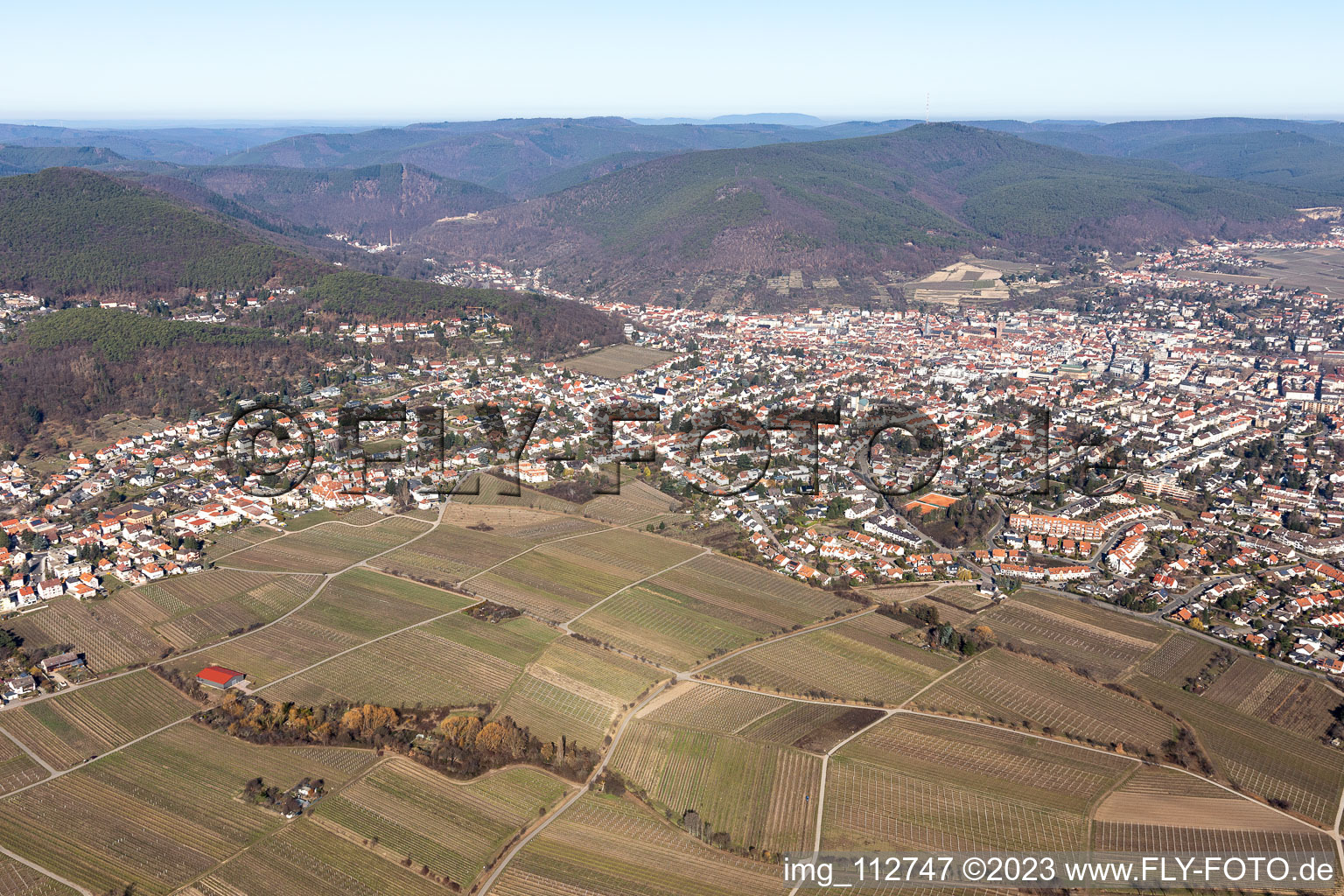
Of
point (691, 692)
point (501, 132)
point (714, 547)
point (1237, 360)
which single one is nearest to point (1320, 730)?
point (691, 692)

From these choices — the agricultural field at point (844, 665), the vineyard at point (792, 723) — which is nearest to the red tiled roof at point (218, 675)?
the agricultural field at point (844, 665)

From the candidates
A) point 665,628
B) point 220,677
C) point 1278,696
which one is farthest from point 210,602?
point 1278,696

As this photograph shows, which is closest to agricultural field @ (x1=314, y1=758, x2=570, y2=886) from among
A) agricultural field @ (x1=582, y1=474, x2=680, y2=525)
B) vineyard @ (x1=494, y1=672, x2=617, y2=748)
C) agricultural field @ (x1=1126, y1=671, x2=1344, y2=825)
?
vineyard @ (x1=494, y1=672, x2=617, y2=748)

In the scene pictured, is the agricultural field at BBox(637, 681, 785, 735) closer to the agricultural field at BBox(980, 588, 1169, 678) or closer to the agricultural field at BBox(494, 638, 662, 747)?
the agricultural field at BBox(494, 638, 662, 747)

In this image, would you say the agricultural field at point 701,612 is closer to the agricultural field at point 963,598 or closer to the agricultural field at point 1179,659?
the agricultural field at point 963,598

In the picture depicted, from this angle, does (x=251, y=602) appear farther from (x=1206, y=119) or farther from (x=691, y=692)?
(x=1206, y=119)

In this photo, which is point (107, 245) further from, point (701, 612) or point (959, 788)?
point (959, 788)

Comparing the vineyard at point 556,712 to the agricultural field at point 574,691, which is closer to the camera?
the vineyard at point 556,712
